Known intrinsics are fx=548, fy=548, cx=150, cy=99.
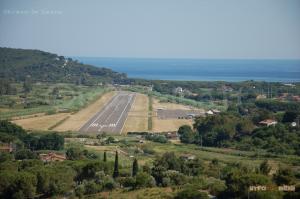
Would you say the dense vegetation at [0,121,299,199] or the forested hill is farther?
the forested hill

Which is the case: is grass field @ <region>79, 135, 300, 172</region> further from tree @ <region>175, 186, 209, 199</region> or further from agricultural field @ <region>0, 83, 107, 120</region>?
agricultural field @ <region>0, 83, 107, 120</region>

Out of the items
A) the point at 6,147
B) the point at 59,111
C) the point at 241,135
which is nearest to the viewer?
the point at 6,147

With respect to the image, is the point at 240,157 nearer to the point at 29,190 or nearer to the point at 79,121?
the point at 29,190

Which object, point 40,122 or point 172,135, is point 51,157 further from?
point 40,122

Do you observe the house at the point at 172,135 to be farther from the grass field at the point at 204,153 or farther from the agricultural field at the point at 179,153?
the grass field at the point at 204,153

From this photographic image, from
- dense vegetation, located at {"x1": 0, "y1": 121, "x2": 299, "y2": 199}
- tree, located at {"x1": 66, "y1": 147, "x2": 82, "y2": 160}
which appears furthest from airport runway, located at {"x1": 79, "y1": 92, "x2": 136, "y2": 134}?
dense vegetation, located at {"x1": 0, "y1": 121, "x2": 299, "y2": 199}

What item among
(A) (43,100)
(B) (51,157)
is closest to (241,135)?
(B) (51,157)

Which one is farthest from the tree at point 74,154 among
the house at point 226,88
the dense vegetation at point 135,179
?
the house at point 226,88
